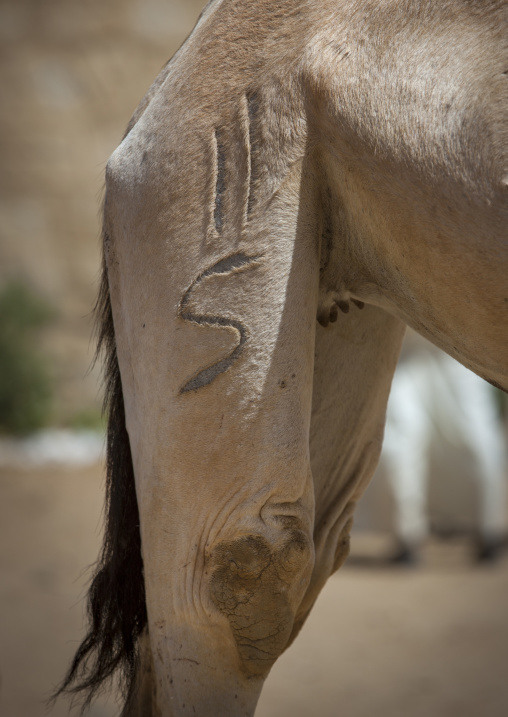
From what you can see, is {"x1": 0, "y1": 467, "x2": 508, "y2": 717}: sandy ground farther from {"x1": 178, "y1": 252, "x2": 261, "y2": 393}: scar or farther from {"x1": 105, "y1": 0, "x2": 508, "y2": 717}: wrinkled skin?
{"x1": 178, "y1": 252, "x2": 261, "y2": 393}: scar

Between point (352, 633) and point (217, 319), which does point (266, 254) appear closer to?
point (217, 319)

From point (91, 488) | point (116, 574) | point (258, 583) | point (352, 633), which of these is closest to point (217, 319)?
point (258, 583)

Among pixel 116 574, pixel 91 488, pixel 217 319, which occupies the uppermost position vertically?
pixel 91 488

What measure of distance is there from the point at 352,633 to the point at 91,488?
6.51 feet

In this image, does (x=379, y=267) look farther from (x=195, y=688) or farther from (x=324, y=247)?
(x=195, y=688)

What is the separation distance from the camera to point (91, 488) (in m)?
4.39

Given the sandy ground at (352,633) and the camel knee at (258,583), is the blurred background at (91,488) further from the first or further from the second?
the camel knee at (258,583)

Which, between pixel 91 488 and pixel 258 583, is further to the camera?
pixel 91 488

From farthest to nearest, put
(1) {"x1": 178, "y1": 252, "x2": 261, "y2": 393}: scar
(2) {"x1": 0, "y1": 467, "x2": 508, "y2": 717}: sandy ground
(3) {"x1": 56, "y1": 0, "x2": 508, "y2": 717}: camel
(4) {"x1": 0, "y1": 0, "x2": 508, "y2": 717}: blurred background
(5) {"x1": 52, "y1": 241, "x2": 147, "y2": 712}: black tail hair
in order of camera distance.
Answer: (4) {"x1": 0, "y1": 0, "x2": 508, "y2": 717}: blurred background < (2) {"x1": 0, "y1": 467, "x2": 508, "y2": 717}: sandy ground < (5) {"x1": 52, "y1": 241, "x2": 147, "y2": 712}: black tail hair < (1) {"x1": 178, "y1": 252, "x2": 261, "y2": 393}: scar < (3) {"x1": 56, "y1": 0, "x2": 508, "y2": 717}: camel

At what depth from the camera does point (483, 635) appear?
2.72 meters

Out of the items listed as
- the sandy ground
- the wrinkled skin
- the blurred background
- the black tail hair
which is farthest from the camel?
the sandy ground

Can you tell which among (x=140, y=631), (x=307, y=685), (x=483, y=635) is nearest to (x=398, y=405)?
(x=483, y=635)

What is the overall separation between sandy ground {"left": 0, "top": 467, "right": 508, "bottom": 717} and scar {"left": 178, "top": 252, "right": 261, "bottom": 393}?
0.96 metres

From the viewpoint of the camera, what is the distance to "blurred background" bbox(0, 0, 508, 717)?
244cm
